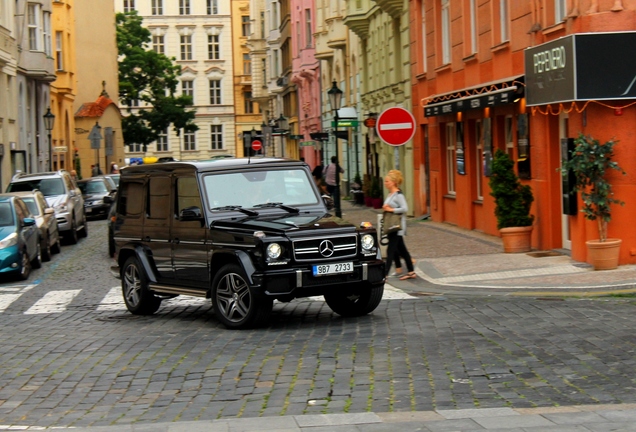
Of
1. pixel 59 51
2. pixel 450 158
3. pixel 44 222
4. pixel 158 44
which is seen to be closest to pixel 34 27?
pixel 59 51

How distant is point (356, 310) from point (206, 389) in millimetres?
4233

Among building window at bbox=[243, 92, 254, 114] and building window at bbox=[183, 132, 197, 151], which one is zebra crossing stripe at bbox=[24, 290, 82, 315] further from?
building window at bbox=[243, 92, 254, 114]

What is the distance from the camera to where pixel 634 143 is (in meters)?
16.9

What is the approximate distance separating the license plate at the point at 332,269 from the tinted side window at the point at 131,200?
330 cm

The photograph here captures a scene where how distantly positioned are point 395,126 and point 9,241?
7.16 meters

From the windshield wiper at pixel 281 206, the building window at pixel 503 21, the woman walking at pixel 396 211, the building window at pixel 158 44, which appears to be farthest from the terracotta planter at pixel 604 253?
the building window at pixel 158 44

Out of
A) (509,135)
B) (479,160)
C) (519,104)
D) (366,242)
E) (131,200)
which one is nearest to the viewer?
(366,242)

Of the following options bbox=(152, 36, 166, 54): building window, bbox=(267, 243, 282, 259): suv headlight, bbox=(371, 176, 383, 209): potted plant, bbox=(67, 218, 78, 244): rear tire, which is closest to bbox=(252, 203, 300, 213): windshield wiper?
bbox=(267, 243, 282, 259): suv headlight

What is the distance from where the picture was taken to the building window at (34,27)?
5159cm

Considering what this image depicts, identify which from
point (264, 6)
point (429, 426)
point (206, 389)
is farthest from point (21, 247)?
point (264, 6)

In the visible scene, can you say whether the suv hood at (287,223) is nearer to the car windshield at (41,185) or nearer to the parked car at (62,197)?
the parked car at (62,197)

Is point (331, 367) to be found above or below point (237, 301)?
below

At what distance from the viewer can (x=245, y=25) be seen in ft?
384

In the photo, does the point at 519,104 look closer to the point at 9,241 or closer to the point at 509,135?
the point at 509,135
